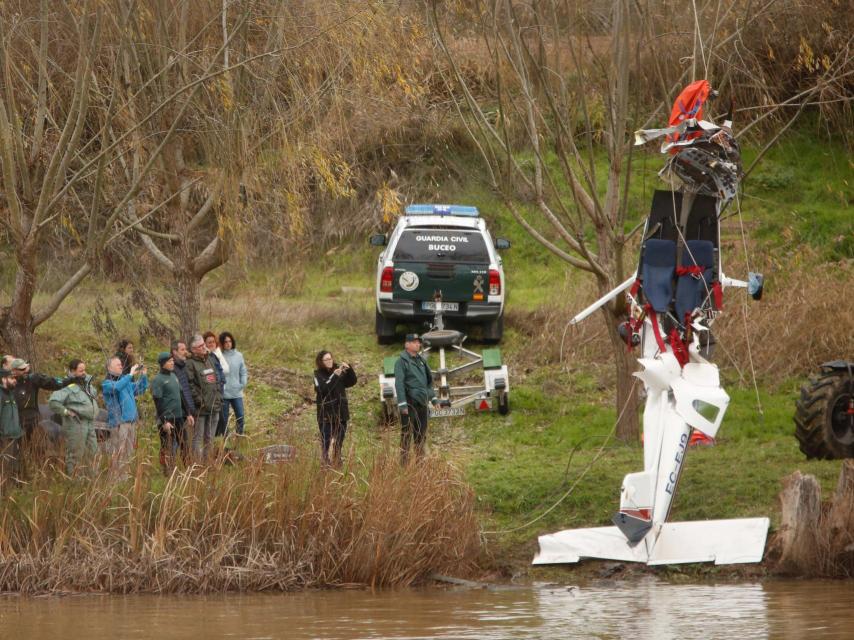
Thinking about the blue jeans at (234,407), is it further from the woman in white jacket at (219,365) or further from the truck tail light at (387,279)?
the truck tail light at (387,279)

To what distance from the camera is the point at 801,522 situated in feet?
40.7

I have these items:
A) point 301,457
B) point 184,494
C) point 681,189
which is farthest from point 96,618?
point 681,189

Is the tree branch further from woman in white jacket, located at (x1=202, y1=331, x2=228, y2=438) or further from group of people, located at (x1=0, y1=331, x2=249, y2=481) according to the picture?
woman in white jacket, located at (x1=202, y1=331, x2=228, y2=438)

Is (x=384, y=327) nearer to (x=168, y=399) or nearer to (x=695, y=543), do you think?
(x=168, y=399)

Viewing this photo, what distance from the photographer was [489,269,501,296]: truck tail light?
21.2 metres

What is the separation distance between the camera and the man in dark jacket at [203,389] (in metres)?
15.1

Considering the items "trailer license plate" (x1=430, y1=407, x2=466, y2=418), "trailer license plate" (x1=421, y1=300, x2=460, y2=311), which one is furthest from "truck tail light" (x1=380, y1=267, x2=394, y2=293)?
"trailer license plate" (x1=430, y1=407, x2=466, y2=418)

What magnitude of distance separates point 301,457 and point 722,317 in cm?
938

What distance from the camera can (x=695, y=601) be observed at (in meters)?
11.6

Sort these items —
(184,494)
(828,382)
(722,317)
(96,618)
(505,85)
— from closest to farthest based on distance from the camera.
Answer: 1. (96,618)
2. (184,494)
3. (828,382)
4. (505,85)
5. (722,317)

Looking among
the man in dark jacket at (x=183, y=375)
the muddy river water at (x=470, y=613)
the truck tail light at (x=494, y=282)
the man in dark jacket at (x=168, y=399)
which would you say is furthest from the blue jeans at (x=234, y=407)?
the truck tail light at (x=494, y=282)

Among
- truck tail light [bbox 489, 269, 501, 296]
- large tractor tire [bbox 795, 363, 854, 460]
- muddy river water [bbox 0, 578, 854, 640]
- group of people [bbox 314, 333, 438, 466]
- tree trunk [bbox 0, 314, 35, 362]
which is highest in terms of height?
truck tail light [bbox 489, 269, 501, 296]

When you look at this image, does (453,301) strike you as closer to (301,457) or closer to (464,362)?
(464,362)

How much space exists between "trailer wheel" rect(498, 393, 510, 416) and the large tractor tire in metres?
4.63
